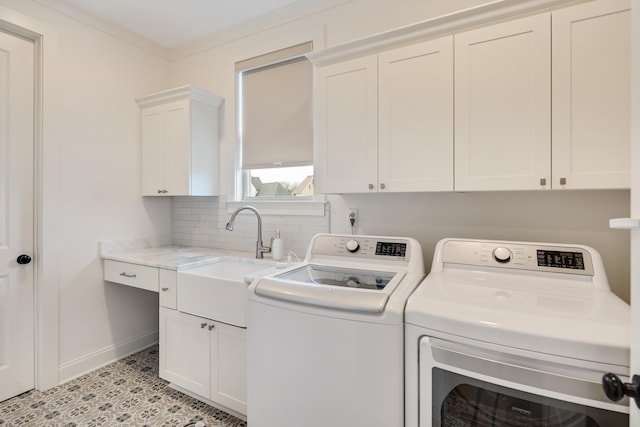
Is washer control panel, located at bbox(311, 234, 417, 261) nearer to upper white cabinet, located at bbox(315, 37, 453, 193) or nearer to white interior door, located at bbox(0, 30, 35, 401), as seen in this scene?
upper white cabinet, located at bbox(315, 37, 453, 193)

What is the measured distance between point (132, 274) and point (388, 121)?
81.0 inches

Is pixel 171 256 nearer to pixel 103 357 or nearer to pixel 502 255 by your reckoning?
pixel 103 357

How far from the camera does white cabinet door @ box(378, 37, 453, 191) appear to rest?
162cm

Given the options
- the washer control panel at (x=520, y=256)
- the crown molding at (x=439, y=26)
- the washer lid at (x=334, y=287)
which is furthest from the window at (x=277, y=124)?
the washer control panel at (x=520, y=256)

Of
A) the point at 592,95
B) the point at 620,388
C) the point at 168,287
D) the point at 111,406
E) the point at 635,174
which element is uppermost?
the point at 592,95

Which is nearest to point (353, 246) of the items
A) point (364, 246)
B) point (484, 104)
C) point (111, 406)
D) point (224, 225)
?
point (364, 246)

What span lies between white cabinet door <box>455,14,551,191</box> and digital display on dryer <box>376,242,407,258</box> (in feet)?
1.40

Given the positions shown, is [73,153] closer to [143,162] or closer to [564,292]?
[143,162]

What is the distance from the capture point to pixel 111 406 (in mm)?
2064

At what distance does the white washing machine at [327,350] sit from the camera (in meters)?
1.19

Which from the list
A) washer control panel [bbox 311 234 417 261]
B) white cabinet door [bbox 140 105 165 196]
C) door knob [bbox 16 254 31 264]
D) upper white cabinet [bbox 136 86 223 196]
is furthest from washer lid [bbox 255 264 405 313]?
door knob [bbox 16 254 31 264]

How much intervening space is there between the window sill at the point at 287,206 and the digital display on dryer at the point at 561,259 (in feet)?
4.30

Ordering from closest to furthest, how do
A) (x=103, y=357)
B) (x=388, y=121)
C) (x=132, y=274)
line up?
(x=388, y=121) < (x=132, y=274) < (x=103, y=357)

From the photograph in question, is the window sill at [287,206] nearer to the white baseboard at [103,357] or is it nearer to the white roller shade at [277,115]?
the white roller shade at [277,115]
